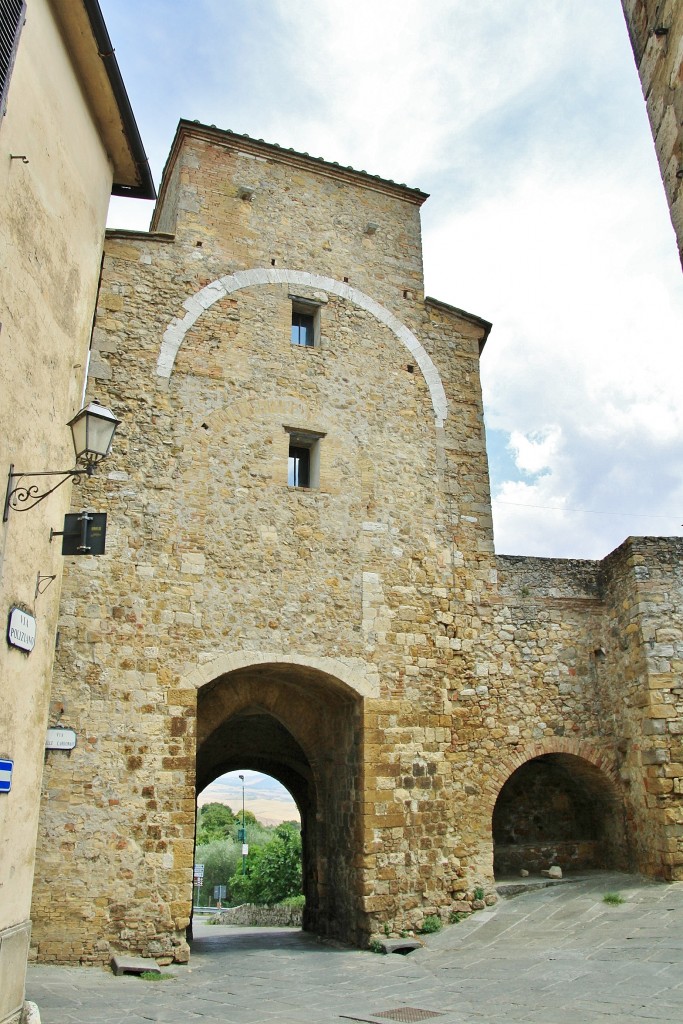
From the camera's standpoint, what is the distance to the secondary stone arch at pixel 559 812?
10.6m

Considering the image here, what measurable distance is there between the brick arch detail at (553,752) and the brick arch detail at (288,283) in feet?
15.0

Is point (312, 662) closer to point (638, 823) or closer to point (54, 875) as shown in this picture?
point (54, 875)

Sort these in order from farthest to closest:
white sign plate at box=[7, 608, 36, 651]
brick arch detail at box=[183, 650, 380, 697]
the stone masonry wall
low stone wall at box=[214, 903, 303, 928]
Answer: low stone wall at box=[214, 903, 303, 928] → the stone masonry wall → brick arch detail at box=[183, 650, 380, 697] → white sign plate at box=[7, 608, 36, 651]

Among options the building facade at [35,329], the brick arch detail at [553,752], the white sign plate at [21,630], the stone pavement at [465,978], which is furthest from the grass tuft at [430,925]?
the white sign plate at [21,630]

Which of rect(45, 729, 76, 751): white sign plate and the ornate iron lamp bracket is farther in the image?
rect(45, 729, 76, 751): white sign plate

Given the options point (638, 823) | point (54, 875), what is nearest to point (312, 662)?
point (54, 875)

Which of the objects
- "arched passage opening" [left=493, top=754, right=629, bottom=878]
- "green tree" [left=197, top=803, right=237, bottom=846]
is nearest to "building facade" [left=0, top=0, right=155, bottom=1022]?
"arched passage opening" [left=493, top=754, right=629, bottom=878]

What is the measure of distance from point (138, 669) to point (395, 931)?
4.07 metres

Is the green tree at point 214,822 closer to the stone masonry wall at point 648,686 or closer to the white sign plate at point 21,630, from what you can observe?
the stone masonry wall at point 648,686

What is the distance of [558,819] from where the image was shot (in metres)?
11.3

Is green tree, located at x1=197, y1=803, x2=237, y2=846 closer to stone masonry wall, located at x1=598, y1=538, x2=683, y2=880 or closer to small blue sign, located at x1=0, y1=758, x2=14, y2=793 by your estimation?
stone masonry wall, located at x1=598, y1=538, x2=683, y2=880

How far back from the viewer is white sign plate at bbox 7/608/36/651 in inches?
209

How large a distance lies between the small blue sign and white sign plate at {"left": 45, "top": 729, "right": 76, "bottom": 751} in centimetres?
273

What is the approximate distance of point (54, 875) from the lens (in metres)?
7.60
